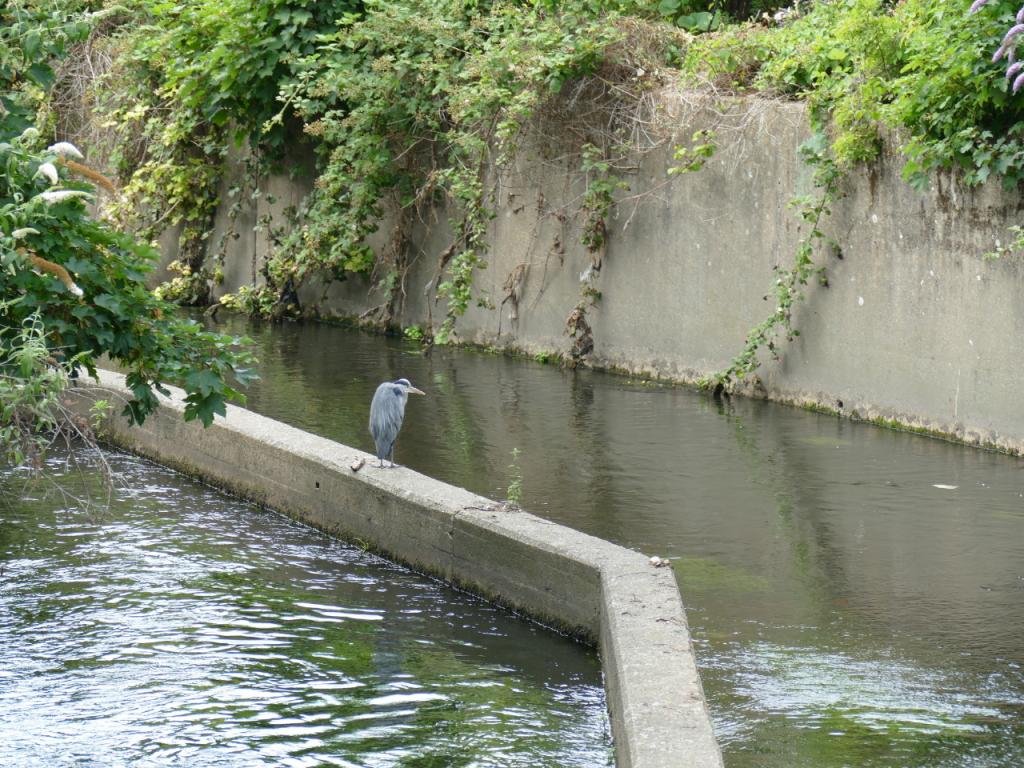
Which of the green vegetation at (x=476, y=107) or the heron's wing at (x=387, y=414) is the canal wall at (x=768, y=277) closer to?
the green vegetation at (x=476, y=107)

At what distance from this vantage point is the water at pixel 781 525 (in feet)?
13.8

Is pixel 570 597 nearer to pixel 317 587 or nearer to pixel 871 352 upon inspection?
pixel 317 587

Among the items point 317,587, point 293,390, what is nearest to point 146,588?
point 317,587

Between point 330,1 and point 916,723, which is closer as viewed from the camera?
point 916,723

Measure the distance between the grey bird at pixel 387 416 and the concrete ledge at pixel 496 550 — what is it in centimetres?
14

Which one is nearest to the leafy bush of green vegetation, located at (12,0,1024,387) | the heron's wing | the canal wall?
the heron's wing

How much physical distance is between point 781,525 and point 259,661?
3.06m

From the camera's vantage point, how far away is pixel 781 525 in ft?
21.5

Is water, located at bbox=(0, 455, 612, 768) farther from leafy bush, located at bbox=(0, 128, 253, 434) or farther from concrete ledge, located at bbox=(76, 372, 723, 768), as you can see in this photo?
leafy bush, located at bbox=(0, 128, 253, 434)

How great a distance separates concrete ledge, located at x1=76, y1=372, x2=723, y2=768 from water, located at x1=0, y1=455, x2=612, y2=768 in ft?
0.44

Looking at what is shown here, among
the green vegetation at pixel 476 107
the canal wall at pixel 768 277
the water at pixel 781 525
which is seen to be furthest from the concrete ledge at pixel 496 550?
the canal wall at pixel 768 277

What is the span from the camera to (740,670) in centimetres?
458

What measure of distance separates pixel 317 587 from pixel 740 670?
6.74 ft

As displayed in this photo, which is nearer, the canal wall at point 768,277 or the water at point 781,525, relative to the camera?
the water at point 781,525
